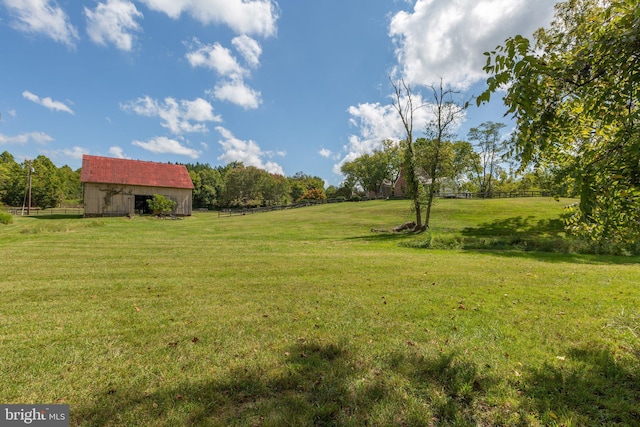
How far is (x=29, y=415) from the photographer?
264 centimetres

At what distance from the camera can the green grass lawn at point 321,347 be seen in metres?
2.68

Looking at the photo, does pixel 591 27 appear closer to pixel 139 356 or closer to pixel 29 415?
pixel 139 356

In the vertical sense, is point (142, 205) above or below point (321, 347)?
above

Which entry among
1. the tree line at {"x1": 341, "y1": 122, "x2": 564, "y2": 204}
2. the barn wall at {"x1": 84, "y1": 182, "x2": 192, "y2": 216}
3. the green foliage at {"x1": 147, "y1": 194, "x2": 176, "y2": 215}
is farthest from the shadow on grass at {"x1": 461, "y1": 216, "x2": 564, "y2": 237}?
the barn wall at {"x1": 84, "y1": 182, "x2": 192, "y2": 216}

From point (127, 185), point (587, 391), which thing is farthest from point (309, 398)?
point (127, 185)

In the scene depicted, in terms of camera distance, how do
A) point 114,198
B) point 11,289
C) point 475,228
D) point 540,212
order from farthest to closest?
point 114,198, point 540,212, point 475,228, point 11,289

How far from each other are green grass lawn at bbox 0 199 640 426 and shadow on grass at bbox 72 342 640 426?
0.05 ft

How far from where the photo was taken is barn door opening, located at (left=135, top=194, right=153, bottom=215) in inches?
1502

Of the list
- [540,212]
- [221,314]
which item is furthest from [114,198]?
[540,212]

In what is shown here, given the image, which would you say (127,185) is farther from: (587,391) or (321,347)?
(587,391)

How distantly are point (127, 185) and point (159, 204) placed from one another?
4.49 m

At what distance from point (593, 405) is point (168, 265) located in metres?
9.10

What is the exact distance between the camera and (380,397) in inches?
111

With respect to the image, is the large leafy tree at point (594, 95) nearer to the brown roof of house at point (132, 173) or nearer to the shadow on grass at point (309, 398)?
the shadow on grass at point (309, 398)
